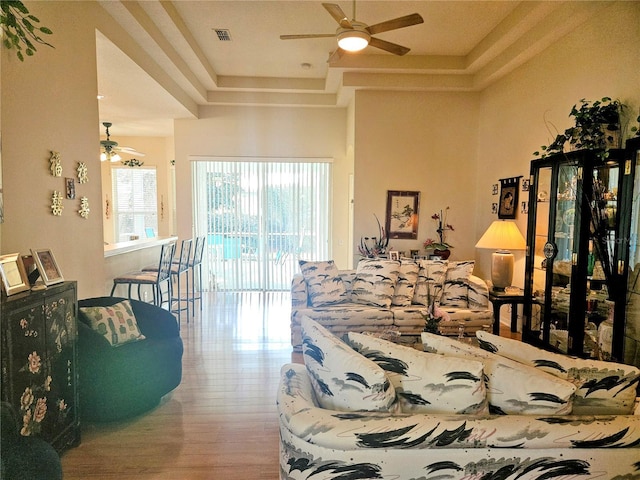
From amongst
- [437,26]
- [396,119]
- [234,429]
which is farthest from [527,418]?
[396,119]

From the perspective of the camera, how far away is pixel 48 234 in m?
2.57

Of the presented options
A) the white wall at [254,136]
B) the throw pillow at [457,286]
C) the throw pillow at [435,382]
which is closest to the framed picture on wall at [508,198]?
the throw pillow at [457,286]

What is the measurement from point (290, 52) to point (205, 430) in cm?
467

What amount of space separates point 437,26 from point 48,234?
4466 mm

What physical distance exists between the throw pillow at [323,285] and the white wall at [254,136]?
2.97 meters

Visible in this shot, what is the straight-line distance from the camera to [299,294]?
159 inches

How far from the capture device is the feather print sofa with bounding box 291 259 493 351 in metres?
3.80

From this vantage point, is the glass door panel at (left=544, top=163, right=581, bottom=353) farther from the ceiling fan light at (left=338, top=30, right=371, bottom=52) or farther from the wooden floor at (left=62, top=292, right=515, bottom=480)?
the wooden floor at (left=62, top=292, right=515, bottom=480)

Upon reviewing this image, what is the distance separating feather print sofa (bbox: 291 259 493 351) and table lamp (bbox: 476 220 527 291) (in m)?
0.26

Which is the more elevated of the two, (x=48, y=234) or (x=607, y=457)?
(x=48, y=234)

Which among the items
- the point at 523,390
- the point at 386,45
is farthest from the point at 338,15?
the point at 523,390

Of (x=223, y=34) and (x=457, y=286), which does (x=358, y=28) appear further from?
(x=457, y=286)

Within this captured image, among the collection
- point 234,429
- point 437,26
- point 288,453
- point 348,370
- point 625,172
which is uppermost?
point 437,26

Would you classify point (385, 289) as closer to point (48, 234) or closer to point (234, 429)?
point (234, 429)
